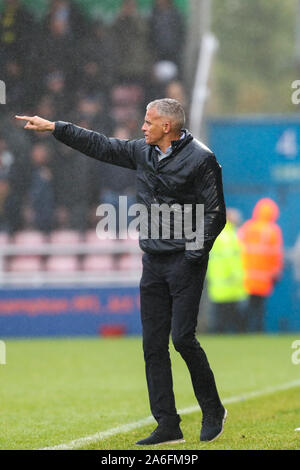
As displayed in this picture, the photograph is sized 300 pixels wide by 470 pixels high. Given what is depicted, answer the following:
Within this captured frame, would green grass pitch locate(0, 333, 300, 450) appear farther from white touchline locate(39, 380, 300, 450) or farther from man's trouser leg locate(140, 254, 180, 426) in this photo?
man's trouser leg locate(140, 254, 180, 426)

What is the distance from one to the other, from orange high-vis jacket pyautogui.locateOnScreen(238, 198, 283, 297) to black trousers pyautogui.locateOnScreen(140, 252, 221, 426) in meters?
11.8

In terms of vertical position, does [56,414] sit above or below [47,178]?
below

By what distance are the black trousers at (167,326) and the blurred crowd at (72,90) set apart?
11124 millimetres

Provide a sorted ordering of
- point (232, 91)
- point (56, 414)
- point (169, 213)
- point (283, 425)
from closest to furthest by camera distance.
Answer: point (169, 213) < point (283, 425) < point (56, 414) < point (232, 91)

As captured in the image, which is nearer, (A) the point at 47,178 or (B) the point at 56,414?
(B) the point at 56,414

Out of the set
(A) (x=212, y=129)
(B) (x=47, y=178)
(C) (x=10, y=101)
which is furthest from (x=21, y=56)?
(A) (x=212, y=129)

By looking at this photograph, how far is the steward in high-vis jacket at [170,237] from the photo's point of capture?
7.09 meters

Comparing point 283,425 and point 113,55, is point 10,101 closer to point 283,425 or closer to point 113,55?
point 113,55

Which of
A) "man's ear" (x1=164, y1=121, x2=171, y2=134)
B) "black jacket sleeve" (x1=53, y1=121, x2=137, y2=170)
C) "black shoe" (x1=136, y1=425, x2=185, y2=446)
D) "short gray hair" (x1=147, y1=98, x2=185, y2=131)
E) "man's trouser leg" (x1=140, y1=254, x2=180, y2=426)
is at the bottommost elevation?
"black shoe" (x1=136, y1=425, x2=185, y2=446)

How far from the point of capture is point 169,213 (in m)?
7.16

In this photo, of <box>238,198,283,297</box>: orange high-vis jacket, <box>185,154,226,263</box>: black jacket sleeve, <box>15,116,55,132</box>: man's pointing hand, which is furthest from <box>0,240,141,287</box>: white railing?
<box>185,154,226,263</box>: black jacket sleeve

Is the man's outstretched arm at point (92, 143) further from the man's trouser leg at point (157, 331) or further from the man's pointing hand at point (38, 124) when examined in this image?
the man's trouser leg at point (157, 331)

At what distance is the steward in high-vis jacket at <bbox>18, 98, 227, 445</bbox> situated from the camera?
7.09m
